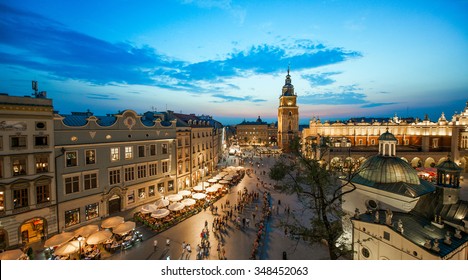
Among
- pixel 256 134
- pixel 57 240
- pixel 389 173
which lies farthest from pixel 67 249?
pixel 256 134

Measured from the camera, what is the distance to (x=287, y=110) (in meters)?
93.3

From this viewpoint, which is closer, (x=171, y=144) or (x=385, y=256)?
(x=385, y=256)

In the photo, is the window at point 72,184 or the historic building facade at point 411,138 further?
the historic building facade at point 411,138

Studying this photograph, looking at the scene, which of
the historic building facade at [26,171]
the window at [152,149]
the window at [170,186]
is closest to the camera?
the historic building facade at [26,171]

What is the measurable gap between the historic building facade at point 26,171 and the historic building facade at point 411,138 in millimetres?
36689

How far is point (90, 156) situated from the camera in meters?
22.6

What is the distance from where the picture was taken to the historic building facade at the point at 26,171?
1686 centimetres

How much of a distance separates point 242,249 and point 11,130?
21.1 metres

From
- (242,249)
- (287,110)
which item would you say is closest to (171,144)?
(242,249)

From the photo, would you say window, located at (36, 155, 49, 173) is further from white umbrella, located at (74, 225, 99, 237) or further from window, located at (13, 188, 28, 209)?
white umbrella, located at (74, 225, 99, 237)

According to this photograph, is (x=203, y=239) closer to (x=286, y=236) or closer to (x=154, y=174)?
(x=286, y=236)

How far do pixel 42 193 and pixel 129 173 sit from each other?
829 cm

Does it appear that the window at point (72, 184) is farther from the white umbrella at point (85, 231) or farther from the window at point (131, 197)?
the window at point (131, 197)

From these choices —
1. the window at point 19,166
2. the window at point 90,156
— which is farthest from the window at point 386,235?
the window at point 19,166
